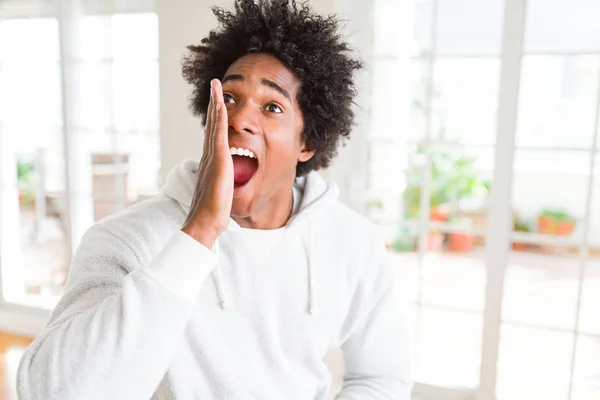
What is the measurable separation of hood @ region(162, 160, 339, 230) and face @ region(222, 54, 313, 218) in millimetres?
105

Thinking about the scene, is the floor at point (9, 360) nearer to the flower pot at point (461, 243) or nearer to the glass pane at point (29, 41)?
the glass pane at point (29, 41)

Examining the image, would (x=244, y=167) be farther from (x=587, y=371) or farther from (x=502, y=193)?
(x=587, y=371)

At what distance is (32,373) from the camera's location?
89cm

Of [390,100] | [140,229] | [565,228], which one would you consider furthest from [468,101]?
[140,229]

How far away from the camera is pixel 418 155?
5.76 metres

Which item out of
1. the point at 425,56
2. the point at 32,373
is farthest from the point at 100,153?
the point at 32,373

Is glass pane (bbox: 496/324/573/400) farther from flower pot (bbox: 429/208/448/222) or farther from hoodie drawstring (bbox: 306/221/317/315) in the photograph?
flower pot (bbox: 429/208/448/222)

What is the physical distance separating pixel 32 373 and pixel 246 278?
57 cm

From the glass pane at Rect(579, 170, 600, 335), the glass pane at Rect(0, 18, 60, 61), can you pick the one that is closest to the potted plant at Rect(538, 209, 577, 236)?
the glass pane at Rect(579, 170, 600, 335)

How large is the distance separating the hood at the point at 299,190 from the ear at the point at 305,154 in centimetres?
9

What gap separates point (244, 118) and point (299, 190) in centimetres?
39

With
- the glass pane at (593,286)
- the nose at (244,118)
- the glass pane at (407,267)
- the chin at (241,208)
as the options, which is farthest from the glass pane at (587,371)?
the nose at (244,118)

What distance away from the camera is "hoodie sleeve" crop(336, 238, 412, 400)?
1.59 metres

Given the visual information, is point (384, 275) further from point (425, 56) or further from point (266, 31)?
point (425, 56)
